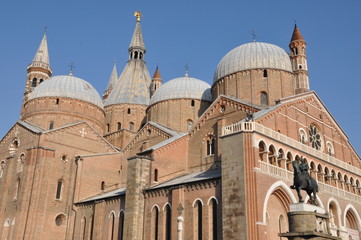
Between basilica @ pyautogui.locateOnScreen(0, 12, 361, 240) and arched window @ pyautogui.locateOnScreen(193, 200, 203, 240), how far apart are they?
84 millimetres

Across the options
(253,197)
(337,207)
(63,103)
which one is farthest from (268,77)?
(63,103)

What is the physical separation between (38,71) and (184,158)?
25786mm

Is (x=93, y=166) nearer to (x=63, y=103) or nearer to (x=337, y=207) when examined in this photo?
(x=63, y=103)

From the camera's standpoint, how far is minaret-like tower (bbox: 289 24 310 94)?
33875 millimetres

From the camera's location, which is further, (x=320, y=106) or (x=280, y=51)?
(x=280, y=51)

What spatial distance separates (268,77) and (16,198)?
71.3ft

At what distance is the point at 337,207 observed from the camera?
26.7 meters

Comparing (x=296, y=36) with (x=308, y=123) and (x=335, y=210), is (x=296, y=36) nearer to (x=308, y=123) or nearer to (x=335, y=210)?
(x=308, y=123)

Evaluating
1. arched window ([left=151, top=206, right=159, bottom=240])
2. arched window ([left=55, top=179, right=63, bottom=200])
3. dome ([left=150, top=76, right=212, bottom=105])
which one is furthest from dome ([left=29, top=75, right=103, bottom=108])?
arched window ([left=151, top=206, right=159, bottom=240])

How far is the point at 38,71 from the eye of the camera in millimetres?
47875

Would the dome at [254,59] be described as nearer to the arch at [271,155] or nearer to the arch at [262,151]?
the arch at [271,155]

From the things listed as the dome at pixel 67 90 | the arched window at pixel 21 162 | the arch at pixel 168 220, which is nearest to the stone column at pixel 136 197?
the arch at pixel 168 220

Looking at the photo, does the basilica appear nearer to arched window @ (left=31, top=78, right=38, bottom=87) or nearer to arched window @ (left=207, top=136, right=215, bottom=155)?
arched window @ (left=207, top=136, right=215, bottom=155)

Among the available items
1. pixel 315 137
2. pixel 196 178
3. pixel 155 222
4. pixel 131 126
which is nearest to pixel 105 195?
pixel 155 222
